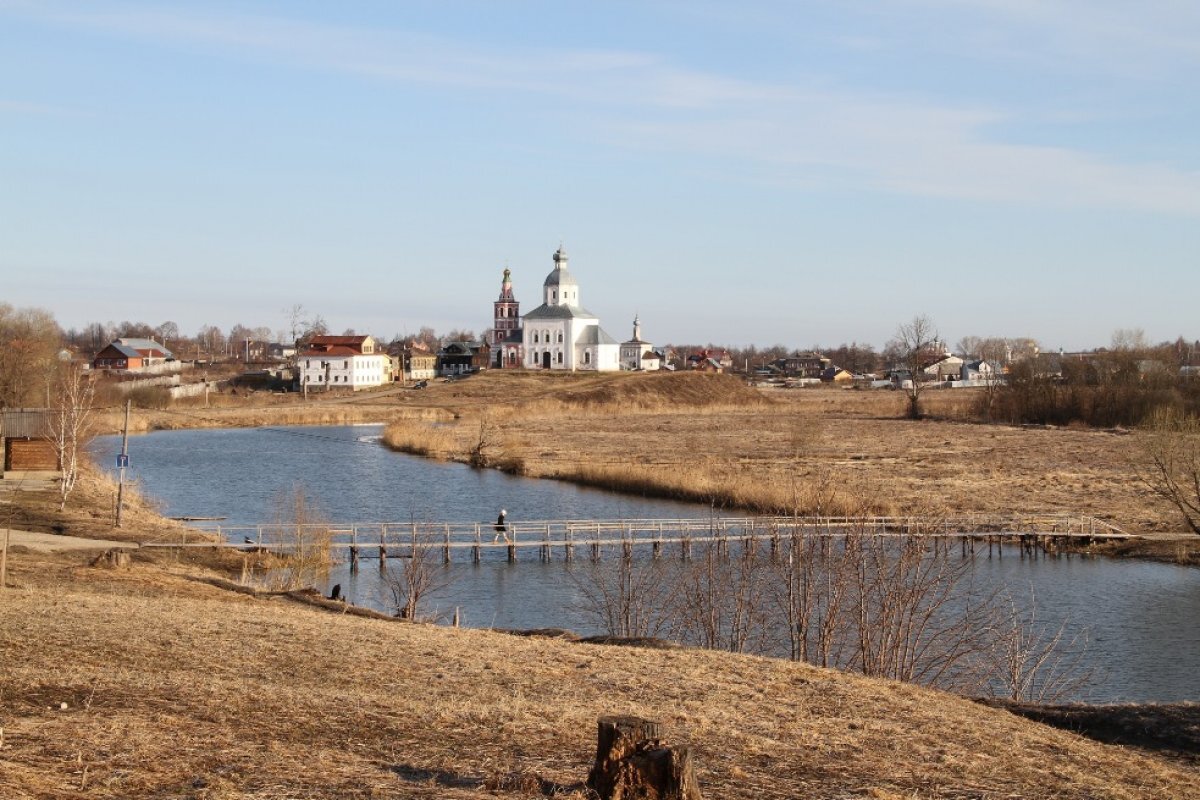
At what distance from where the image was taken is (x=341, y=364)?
123m

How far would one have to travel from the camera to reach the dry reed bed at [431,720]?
31.6ft

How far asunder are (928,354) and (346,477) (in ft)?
366

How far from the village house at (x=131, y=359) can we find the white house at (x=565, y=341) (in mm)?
38205

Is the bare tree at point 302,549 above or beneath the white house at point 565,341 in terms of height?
beneath

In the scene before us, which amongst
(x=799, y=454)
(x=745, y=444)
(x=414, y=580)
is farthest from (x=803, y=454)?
(x=414, y=580)

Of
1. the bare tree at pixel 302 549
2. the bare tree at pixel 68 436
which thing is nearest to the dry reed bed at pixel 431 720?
the bare tree at pixel 302 549

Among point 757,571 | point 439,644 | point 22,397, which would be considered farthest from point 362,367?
point 439,644

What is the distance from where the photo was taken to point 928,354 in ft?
506

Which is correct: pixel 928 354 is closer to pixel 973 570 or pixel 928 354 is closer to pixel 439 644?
pixel 973 570

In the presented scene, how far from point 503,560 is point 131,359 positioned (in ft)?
354

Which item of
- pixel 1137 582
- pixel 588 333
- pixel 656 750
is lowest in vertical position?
pixel 1137 582

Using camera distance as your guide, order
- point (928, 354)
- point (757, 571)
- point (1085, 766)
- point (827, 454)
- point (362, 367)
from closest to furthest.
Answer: point (1085, 766), point (757, 571), point (827, 454), point (362, 367), point (928, 354)

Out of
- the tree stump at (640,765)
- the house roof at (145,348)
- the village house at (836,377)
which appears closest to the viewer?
the tree stump at (640,765)

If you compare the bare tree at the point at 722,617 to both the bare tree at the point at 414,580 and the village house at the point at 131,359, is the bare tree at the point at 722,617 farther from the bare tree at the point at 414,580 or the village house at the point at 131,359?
the village house at the point at 131,359
